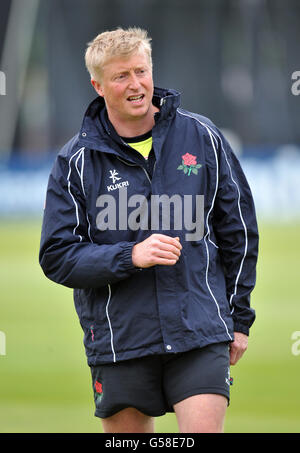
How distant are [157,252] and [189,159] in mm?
522

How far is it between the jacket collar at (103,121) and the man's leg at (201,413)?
1131 millimetres

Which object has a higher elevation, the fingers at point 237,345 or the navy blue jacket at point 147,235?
the navy blue jacket at point 147,235

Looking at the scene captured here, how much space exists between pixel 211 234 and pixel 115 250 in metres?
0.49

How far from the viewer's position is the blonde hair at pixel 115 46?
4.02m

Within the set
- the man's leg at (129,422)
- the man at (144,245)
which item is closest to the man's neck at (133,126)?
the man at (144,245)

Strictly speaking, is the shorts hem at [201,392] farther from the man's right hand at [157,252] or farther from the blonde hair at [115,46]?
the blonde hair at [115,46]

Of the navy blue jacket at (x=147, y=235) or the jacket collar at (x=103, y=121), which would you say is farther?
the jacket collar at (x=103, y=121)

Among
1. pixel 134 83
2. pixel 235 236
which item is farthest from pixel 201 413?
pixel 134 83

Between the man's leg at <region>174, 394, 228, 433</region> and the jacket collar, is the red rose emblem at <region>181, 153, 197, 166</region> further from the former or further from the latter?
the man's leg at <region>174, 394, 228, 433</region>

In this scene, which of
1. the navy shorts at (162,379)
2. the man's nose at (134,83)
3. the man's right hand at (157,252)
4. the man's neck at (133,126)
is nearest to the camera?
the man's right hand at (157,252)

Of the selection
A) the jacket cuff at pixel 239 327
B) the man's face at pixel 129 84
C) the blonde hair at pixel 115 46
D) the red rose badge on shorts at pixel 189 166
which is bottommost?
the jacket cuff at pixel 239 327

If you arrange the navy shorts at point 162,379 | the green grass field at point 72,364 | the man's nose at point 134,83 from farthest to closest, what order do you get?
the green grass field at point 72,364, the man's nose at point 134,83, the navy shorts at point 162,379

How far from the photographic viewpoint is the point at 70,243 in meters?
4.07
